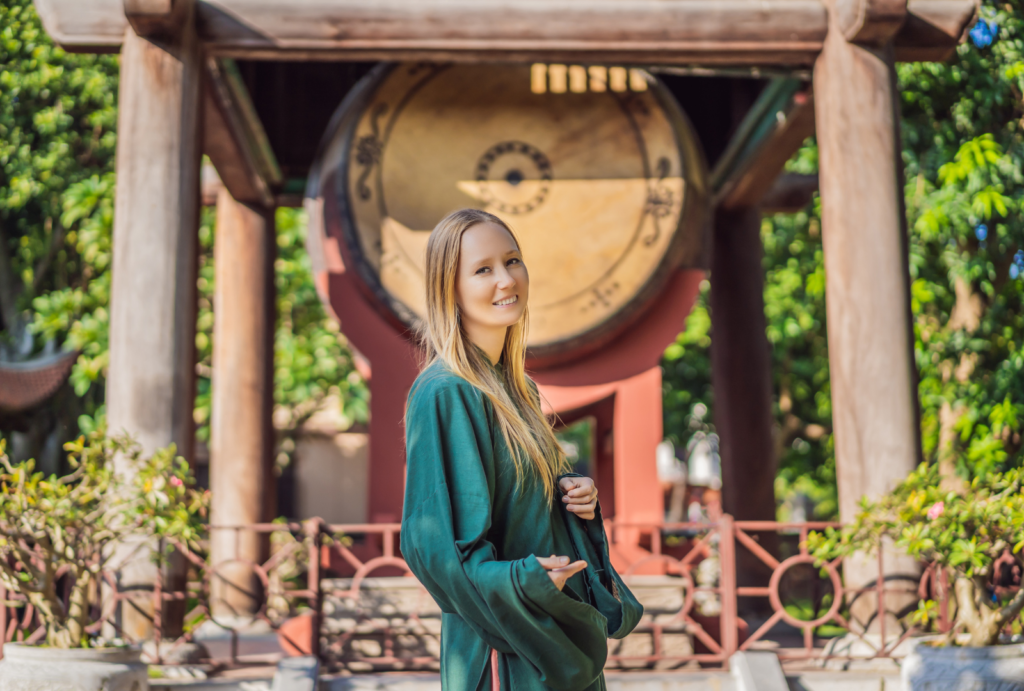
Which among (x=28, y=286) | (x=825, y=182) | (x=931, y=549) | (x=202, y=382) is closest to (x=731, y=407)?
(x=825, y=182)

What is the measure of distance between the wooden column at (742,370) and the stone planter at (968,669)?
3.26 m

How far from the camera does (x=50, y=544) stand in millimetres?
4125

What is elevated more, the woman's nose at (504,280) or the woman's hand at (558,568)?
the woman's nose at (504,280)

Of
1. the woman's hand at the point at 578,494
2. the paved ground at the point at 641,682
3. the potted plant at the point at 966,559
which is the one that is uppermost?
the woman's hand at the point at 578,494

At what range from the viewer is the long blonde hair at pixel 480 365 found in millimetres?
1998

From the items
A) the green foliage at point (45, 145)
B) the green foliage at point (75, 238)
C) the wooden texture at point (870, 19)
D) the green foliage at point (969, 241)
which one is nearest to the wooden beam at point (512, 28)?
the wooden texture at point (870, 19)

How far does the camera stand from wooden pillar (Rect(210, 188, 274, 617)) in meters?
7.39

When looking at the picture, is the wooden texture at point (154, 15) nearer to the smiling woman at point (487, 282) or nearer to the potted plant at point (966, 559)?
the smiling woman at point (487, 282)

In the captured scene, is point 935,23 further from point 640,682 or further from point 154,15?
point 154,15

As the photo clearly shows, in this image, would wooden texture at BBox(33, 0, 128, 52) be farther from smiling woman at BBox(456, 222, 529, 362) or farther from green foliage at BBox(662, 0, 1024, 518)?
green foliage at BBox(662, 0, 1024, 518)

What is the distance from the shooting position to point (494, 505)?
1.97m

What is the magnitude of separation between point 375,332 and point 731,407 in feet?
9.88

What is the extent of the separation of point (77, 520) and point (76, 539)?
0.30 ft

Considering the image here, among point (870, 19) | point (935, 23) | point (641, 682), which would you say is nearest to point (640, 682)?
point (641, 682)
